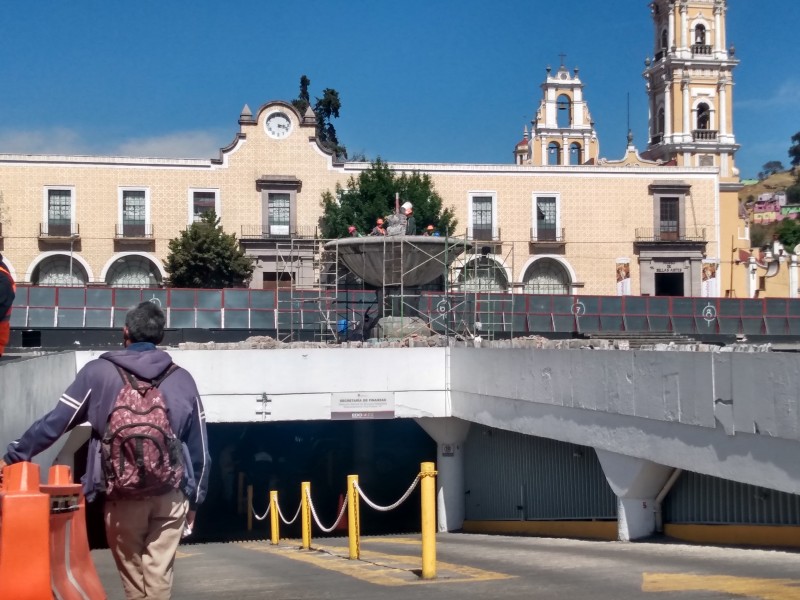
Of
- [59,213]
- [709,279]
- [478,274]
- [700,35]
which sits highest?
[700,35]

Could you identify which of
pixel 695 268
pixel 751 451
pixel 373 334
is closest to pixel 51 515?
pixel 751 451

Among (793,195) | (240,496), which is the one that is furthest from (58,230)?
(793,195)

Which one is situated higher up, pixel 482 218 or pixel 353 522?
pixel 482 218

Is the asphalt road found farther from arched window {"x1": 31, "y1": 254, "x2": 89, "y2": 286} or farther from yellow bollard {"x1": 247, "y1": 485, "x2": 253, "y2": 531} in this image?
arched window {"x1": 31, "y1": 254, "x2": 89, "y2": 286}

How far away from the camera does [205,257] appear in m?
51.3

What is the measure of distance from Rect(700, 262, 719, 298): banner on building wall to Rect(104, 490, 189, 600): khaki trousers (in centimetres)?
5542

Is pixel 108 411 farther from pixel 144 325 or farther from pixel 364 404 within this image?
pixel 364 404

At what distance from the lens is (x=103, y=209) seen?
5434 centimetres

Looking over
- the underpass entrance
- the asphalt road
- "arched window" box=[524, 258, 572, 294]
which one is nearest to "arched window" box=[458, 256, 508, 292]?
"arched window" box=[524, 258, 572, 294]

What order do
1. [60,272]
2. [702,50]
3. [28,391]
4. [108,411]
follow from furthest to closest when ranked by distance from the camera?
[702,50] → [60,272] → [28,391] → [108,411]

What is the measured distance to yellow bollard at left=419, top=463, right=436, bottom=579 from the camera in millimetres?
9430

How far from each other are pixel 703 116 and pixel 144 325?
6910 cm

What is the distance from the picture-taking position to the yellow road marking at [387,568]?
30.6ft

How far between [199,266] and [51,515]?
46.4 m
